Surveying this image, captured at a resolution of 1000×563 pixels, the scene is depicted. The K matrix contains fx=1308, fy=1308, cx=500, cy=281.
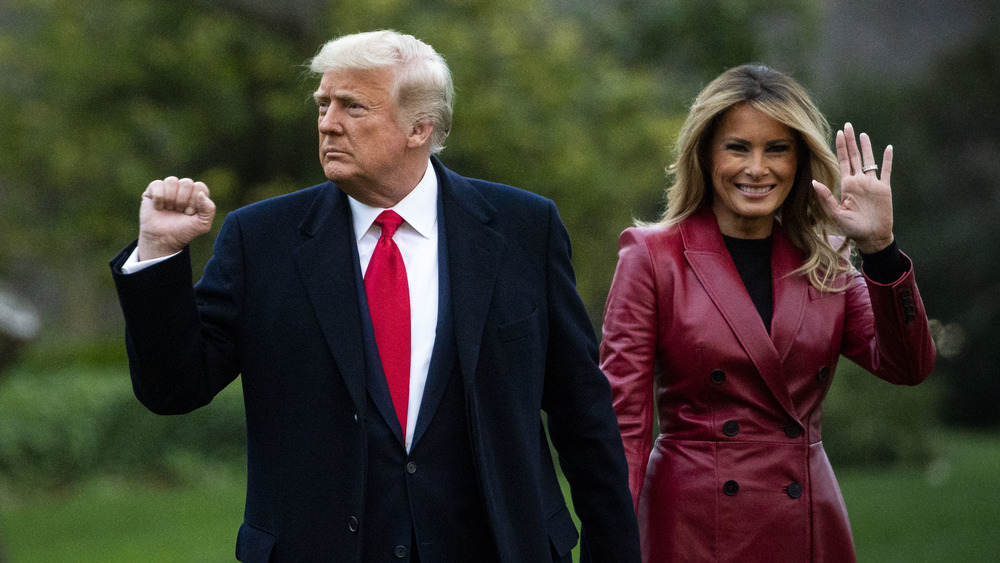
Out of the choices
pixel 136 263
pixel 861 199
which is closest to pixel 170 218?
pixel 136 263

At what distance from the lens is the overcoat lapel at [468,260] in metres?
3.10

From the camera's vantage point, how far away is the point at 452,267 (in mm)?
3195

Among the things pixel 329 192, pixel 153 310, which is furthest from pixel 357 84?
pixel 153 310

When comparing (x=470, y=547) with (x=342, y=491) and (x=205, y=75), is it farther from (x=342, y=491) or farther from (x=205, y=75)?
(x=205, y=75)

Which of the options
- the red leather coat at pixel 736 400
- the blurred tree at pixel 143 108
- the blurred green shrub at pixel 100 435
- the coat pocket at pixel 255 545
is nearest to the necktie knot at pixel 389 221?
the coat pocket at pixel 255 545

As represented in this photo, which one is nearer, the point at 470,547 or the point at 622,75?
the point at 470,547

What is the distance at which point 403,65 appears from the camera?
317cm

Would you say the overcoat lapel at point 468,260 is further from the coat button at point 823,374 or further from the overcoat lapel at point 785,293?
the coat button at point 823,374

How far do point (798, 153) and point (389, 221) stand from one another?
55.2 inches

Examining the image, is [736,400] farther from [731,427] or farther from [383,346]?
[383,346]

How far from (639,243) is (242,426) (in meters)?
10.8

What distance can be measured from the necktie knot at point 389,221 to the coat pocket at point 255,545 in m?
0.77

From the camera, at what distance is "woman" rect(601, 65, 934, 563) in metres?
3.73

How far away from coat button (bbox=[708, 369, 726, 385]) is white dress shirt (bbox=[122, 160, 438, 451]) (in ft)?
3.22
